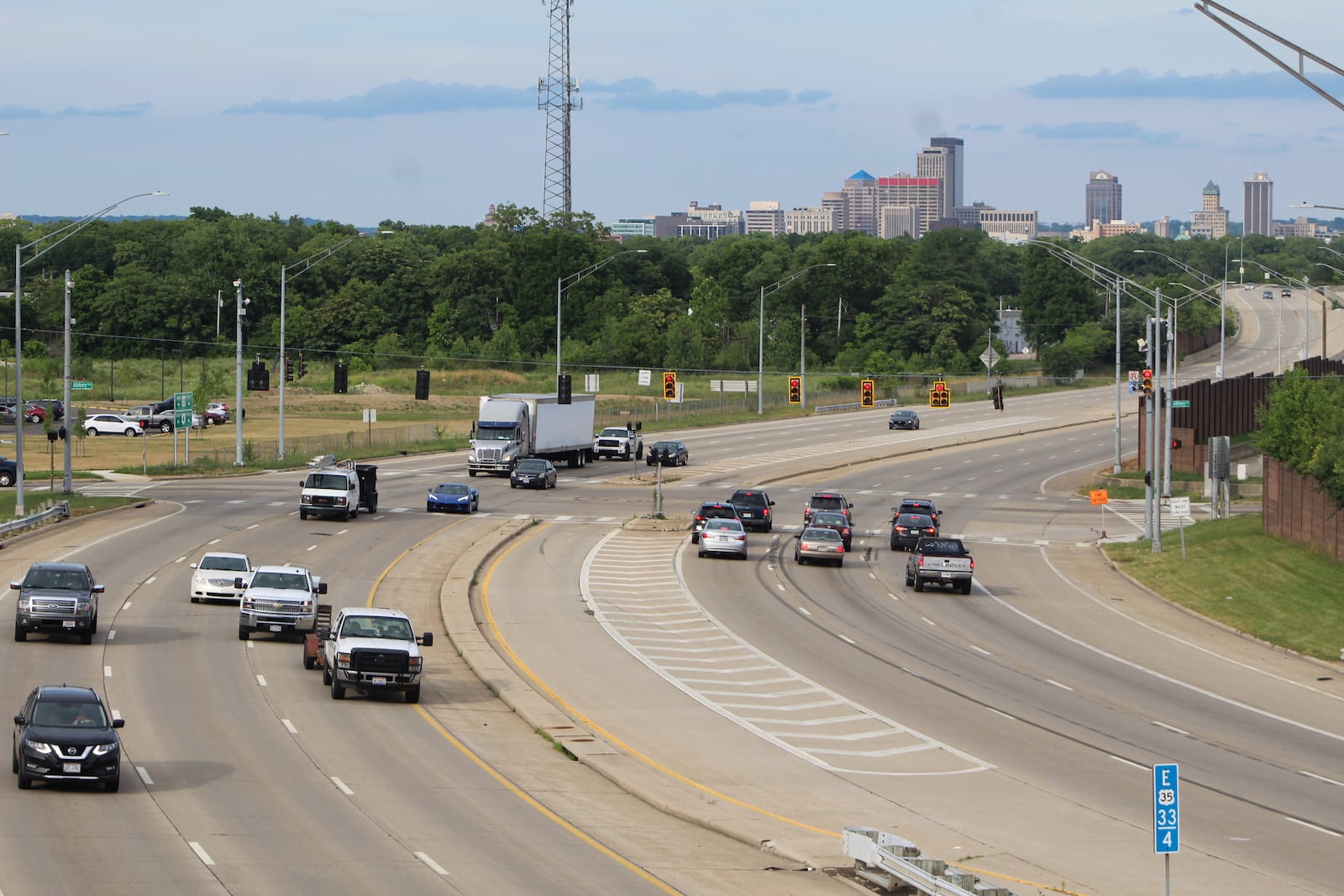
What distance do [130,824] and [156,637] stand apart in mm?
16173

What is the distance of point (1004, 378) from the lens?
529ft

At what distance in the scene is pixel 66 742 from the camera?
2214cm

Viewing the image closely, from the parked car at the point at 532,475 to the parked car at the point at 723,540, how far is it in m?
20.8

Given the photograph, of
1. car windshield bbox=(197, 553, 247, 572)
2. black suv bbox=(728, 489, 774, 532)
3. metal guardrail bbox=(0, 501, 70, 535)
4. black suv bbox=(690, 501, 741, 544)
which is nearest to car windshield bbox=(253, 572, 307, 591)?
car windshield bbox=(197, 553, 247, 572)

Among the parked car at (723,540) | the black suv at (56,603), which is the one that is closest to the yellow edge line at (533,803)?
the black suv at (56,603)

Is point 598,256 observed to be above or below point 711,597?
above

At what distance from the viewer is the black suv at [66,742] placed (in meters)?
22.0

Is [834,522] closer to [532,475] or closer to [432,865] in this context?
[532,475]

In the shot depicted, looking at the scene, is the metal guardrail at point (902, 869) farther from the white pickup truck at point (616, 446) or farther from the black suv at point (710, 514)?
the white pickup truck at point (616, 446)

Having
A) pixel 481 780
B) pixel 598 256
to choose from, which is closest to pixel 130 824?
pixel 481 780

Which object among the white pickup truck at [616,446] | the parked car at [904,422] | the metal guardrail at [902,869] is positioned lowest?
the metal guardrail at [902,869]

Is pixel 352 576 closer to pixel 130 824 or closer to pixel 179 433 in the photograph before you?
pixel 130 824

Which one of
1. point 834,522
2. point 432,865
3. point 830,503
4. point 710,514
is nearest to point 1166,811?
point 432,865

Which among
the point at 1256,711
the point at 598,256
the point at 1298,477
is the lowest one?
the point at 1256,711
